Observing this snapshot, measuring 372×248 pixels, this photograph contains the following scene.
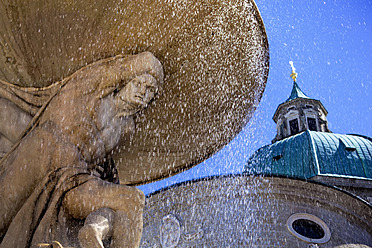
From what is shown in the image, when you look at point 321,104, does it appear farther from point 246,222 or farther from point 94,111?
point 94,111

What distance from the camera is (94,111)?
2971 millimetres

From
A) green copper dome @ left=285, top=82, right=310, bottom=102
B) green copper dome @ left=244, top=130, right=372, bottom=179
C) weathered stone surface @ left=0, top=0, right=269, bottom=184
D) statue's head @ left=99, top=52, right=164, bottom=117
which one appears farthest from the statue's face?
green copper dome @ left=285, top=82, right=310, bottom=102

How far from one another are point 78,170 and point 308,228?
16382 millimetres

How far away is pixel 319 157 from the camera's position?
29672 mm

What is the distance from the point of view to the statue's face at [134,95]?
3207 mm

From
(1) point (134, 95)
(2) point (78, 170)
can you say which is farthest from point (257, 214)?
(2) point (78, 170)

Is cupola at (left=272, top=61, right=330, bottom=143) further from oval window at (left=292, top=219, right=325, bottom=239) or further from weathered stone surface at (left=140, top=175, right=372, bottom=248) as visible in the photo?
oval window at (left=292, top=219, right=325, bottom=239)

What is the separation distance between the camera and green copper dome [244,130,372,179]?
28422mm

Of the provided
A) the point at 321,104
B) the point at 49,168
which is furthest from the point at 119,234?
the point at 321,104

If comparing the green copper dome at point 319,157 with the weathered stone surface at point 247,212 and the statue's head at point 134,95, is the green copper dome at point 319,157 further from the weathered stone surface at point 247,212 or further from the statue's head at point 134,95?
the statue's head at point 134,95

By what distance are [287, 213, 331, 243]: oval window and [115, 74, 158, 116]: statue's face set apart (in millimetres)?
14981

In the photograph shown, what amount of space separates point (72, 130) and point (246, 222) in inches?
609

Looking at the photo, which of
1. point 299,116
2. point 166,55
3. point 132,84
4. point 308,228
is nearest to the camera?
point 132,84

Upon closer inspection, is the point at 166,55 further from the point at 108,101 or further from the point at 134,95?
the point at 108,101
